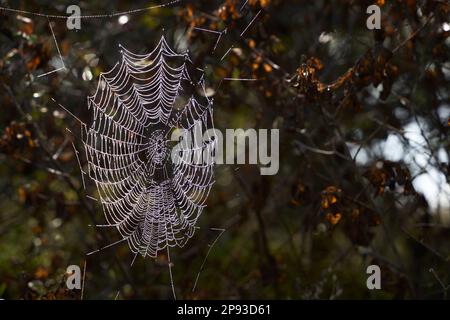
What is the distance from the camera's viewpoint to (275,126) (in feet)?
15.8

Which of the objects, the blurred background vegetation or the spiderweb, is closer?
the blurred background vegetation

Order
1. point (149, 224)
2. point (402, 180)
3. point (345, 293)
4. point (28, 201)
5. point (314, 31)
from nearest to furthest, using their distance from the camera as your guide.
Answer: point (402, 180), point (149, 224), point (28, 201), point (314, 31), point (345, 293)

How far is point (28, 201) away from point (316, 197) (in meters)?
1.92

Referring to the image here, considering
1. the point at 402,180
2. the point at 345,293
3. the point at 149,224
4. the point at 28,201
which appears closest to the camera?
the point at 402,180

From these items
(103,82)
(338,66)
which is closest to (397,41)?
(338,66)

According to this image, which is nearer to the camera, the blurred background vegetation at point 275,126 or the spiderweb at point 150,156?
the blurred background vegetation at point 275,126

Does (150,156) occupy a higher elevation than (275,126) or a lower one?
lower

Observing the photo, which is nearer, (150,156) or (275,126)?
(150,156)

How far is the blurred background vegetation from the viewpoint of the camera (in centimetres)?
416

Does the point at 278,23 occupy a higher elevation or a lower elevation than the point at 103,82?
higher

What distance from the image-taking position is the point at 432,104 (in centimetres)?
473

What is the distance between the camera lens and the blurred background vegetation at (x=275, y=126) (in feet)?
13.6
